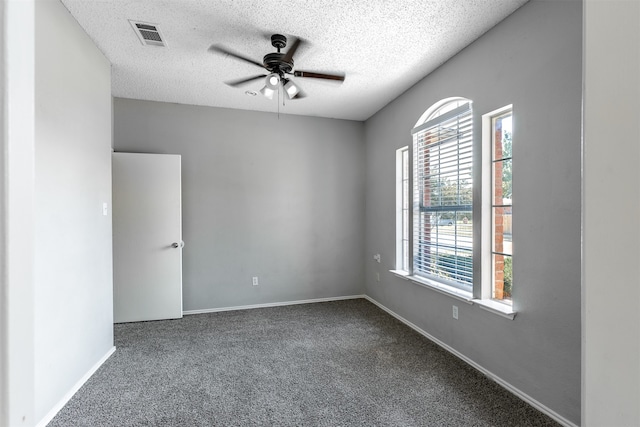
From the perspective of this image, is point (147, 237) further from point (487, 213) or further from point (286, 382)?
point (487, 213)

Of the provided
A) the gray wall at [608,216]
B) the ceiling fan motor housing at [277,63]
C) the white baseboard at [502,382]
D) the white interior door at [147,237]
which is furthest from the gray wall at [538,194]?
the white interior door at [147,237]

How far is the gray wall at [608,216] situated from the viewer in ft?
1.01

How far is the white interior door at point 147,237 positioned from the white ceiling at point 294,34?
95 centimetres

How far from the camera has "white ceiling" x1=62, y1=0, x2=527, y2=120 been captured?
2.24 metres

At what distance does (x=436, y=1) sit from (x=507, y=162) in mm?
1281

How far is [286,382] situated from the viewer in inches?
97.5

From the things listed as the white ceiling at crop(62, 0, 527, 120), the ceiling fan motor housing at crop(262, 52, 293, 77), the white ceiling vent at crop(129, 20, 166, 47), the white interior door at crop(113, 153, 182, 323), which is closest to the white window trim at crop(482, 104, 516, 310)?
the white ceiling at crop(62, 0, 527, 120)

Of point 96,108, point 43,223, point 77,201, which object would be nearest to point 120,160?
point 96,108

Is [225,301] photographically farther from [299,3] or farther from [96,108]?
[299,3]

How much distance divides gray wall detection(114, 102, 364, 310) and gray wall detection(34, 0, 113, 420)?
122cm

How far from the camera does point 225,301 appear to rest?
4.29m

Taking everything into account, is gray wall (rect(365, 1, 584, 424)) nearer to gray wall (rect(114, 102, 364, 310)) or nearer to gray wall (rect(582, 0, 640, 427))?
gray wall (rect(582, 0, 640, 427))

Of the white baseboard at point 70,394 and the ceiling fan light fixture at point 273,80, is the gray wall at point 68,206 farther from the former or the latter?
the ceiling fan light fixture at point 273,80

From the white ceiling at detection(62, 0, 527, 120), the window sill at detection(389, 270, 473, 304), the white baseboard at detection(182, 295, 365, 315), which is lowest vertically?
the white baseboard at detection(182, 295, 365, 315)
